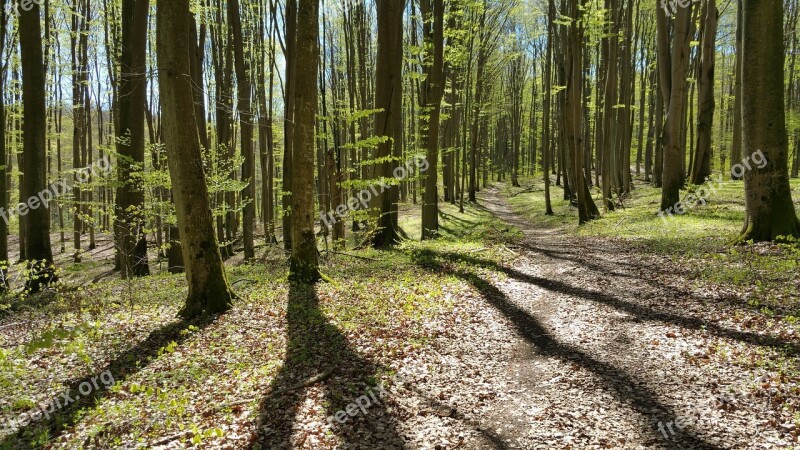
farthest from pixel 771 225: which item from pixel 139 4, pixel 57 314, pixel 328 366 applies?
pixel 139 4

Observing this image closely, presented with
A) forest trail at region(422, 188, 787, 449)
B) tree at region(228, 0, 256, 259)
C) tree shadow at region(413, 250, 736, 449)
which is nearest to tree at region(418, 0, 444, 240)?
tree shadow at region(413, 250, 736, 449)

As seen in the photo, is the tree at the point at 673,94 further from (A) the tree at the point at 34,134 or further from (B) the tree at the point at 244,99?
(A) the tree at the point at 34,134

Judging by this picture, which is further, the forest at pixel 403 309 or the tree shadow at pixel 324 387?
the forest at pixel 403 309

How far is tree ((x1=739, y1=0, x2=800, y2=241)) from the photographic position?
9.69m

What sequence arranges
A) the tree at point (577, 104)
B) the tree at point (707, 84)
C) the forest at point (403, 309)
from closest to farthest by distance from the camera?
the forest at point (403, 309) → the tree at point (707, 84) → the tree at point (577, 104)

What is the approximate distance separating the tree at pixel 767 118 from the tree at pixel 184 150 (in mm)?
11589

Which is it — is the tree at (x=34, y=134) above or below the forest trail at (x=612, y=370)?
above

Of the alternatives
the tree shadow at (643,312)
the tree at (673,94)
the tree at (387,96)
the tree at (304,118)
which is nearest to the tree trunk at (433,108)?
the tree at (387,96)

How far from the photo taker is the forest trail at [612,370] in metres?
4.76

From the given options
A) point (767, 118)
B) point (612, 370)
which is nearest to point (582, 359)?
point (612, 370)

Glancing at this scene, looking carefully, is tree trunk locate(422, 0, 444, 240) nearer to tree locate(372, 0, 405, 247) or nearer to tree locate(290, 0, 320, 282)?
tree locate(372, 0, 405, 247)

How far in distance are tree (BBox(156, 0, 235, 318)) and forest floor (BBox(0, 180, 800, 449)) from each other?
1.05 m

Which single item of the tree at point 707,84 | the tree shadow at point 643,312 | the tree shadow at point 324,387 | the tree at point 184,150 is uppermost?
the tree at point 707,84

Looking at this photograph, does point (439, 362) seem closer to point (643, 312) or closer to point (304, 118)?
point (643, 312)
